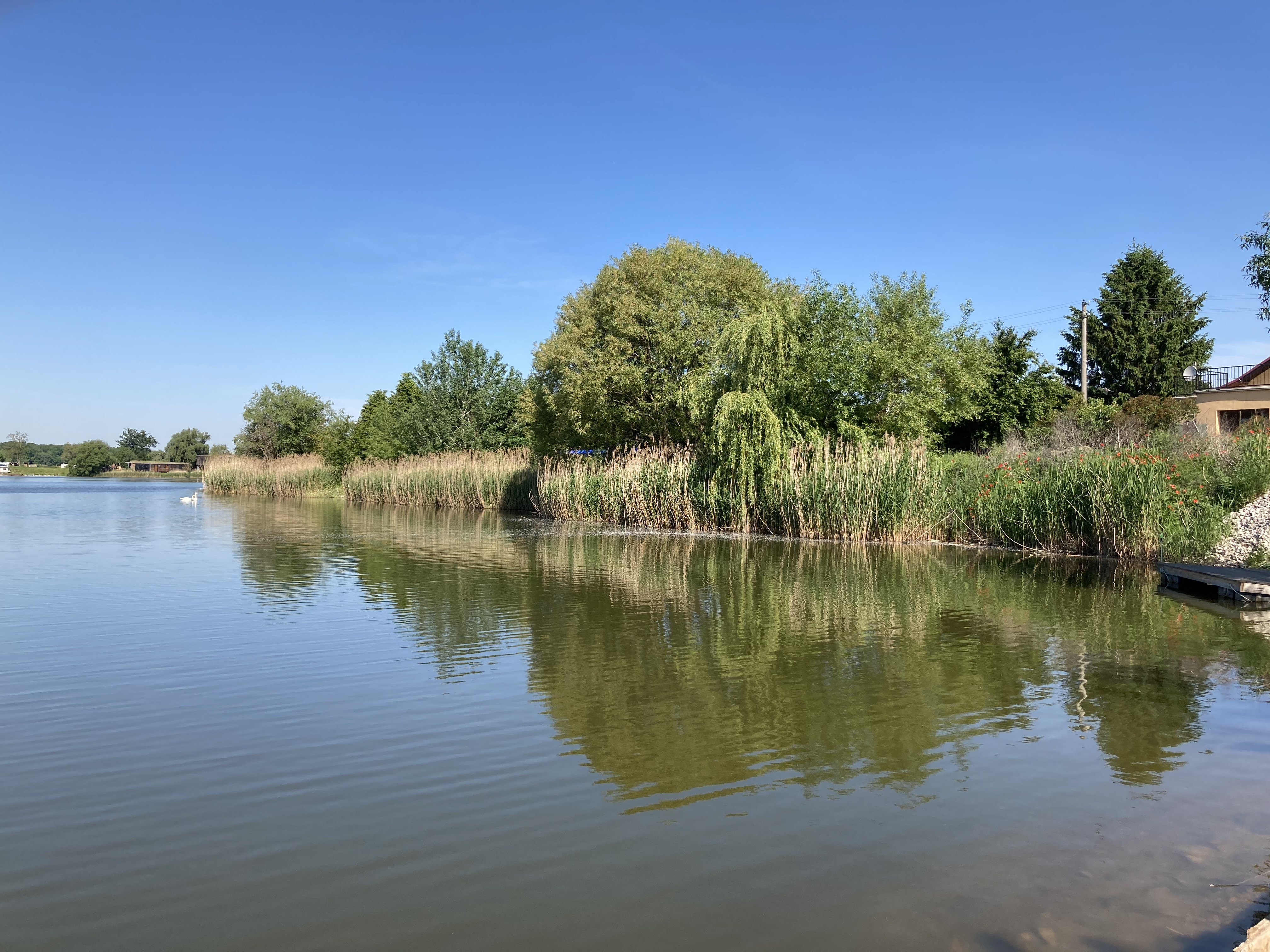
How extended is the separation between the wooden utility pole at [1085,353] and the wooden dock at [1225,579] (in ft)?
77.5

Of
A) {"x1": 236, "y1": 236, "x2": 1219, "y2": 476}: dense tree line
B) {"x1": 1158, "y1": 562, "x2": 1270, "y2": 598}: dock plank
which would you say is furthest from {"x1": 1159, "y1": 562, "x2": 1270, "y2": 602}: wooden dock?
{"x1": 236, "y1": 236, "x2": 1219, "y2": 476}: dense tree line

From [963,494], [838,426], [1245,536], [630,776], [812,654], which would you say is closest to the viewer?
[630,776]

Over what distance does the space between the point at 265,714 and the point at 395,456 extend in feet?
162

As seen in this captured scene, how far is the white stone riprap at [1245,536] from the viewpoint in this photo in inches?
581

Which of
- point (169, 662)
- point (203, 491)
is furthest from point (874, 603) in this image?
point (203, 491)

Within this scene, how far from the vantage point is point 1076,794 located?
4875 mm

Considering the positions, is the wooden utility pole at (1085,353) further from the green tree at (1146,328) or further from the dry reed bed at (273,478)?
the dry reed bed at (273,478)

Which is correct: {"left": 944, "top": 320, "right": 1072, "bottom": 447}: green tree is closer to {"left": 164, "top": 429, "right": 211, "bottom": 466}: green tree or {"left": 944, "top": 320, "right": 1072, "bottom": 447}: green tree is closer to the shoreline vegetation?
the shoreline vegetation

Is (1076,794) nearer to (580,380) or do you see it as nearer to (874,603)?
(874,603)

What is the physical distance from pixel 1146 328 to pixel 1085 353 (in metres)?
5.88

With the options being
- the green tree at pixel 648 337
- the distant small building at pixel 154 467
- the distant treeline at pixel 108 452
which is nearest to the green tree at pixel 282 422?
the distant treeline at pixel 108 452

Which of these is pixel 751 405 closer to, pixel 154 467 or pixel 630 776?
pixel 630 776

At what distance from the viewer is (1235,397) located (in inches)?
1548

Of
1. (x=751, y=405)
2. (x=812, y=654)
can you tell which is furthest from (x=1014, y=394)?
(x=812, y=654)
